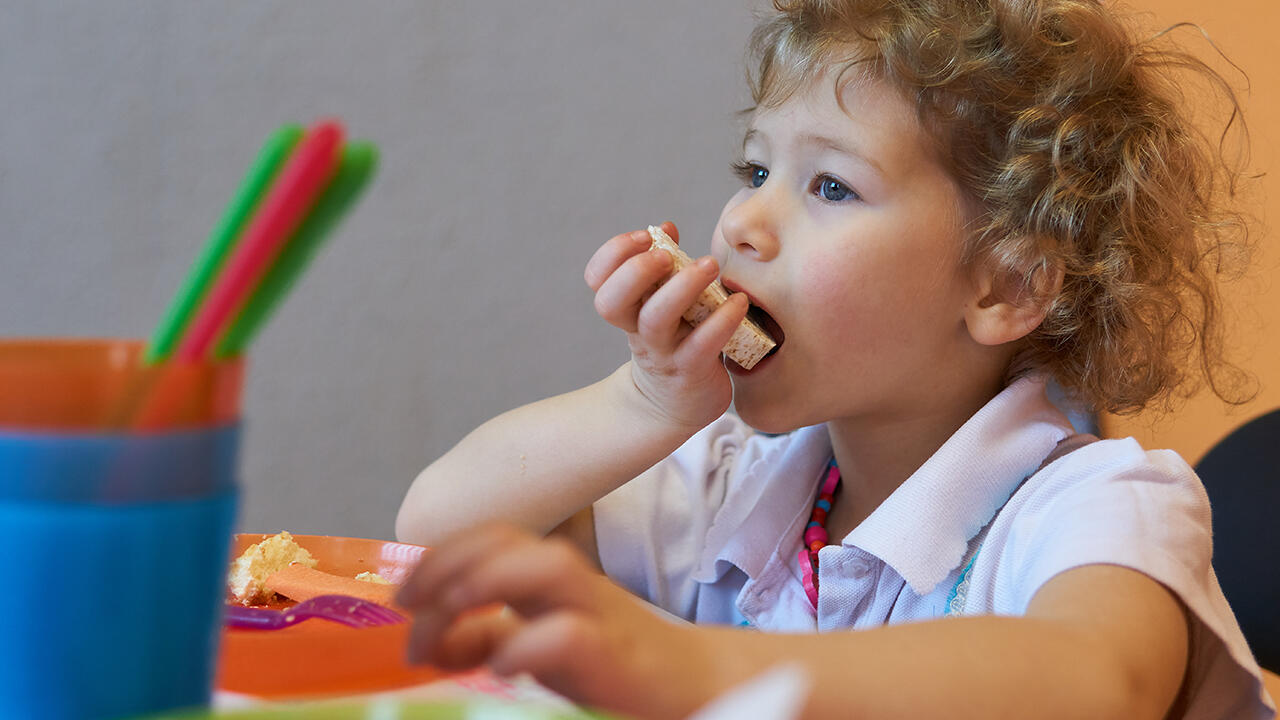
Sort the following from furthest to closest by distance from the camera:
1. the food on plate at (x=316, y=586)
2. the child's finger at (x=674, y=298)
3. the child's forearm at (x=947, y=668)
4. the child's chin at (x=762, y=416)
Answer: the child's chin at (x=762, y=416) < the child's finger at (x=674, y=298) < the food on plate at (x=316, y=586) < the child's forearm at (x=947, y=668)

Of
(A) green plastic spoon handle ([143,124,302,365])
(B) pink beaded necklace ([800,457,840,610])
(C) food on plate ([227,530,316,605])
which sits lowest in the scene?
(B) pink beaded necklace ([800,457,840,610])

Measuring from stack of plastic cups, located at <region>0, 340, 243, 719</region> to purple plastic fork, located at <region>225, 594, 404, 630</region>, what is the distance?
182 millimetres

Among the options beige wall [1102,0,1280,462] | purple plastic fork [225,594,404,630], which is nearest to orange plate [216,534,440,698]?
purple plastic fork [225,594,404,630]

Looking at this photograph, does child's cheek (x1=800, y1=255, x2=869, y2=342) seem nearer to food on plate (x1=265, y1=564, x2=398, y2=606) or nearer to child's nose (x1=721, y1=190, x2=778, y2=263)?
child's nose (x1=721, y1=190, x2=778, y2=263)

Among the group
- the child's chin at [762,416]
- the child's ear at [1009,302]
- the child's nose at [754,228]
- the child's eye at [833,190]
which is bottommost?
the child's chin at [762,416]

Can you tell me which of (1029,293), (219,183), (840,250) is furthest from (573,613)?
(219,183)

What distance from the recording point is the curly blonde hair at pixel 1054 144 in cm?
87

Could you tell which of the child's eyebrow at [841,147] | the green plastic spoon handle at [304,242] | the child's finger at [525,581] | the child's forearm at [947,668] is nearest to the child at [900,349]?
the child's eyebrow at [841,147]

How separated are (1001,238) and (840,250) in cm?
15

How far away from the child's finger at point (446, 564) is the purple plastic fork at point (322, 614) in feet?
0.40

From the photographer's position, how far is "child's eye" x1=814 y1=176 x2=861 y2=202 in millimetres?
849

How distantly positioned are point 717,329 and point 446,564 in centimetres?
48

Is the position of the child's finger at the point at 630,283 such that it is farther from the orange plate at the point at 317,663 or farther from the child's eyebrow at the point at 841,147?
the orange plate at the point at 317,663

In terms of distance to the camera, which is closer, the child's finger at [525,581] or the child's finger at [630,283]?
the child's finger at [525,581]
